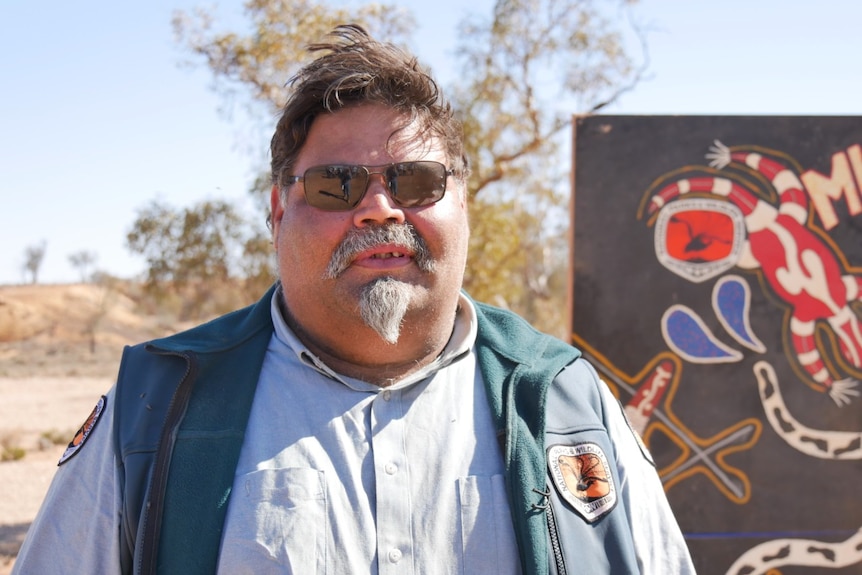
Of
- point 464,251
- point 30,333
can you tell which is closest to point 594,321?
point 464,251

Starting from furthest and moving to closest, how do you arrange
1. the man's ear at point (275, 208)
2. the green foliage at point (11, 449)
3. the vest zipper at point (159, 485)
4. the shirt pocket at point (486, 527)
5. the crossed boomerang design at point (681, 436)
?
the green foliage at point (11, 449), the crossed boomerang design at point (681, 436), the man's ear at point (275, 208), the shirt pocket at point (486, 527), the vest zipper at point (159, 485)

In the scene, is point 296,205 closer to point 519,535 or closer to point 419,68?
point 419,68

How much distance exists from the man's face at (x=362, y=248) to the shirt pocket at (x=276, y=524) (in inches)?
15.5

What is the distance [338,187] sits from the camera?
7.20 ft

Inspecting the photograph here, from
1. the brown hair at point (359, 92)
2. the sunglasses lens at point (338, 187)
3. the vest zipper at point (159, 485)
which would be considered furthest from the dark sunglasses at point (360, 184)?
the vest zipper at point (159, 485)

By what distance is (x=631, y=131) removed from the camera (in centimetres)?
380

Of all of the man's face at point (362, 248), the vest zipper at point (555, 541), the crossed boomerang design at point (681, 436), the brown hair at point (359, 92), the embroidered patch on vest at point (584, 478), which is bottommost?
the vest zipper at point (555, 541)

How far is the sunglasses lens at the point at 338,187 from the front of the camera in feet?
7.18

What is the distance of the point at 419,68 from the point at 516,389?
0.95 metres

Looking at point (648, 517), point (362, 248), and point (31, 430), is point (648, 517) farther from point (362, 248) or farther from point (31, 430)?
point (31, 430)

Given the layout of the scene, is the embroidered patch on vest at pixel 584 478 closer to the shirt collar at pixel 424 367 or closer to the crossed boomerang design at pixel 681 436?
the shirt collar at pixel 424 367

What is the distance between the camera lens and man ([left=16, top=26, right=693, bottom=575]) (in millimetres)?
1923

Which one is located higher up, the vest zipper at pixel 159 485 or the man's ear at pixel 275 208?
the man's ear at pixel 275 208

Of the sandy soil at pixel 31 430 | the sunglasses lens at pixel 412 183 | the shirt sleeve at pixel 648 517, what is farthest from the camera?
the sandy soil at pixel 31 430
